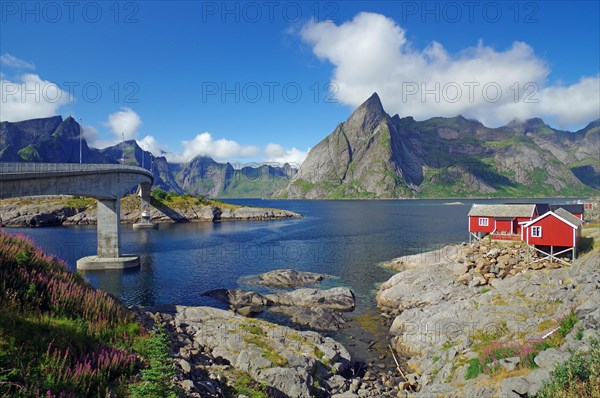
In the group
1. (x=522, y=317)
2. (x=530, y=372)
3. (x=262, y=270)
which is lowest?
(x=262, y=270)

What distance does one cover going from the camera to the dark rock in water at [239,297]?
1544 inches

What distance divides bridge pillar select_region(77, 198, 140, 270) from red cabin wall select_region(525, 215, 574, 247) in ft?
198

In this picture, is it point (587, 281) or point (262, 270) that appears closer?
point (587, 281)

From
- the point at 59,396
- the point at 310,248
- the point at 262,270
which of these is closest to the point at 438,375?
the point at 59,396

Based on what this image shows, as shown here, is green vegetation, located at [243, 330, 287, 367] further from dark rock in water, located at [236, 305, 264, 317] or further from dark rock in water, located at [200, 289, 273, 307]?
dark rock in water, located at [200, 289, 273, 307]

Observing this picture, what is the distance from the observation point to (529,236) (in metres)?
43.4

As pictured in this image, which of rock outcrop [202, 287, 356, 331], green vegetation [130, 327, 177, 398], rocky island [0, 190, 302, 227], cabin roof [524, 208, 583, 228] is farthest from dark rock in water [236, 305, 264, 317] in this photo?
rocky island [0, 190, 302, 227]

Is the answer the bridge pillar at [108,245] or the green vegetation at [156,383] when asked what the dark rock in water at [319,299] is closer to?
the bridge pillar at [108,245]

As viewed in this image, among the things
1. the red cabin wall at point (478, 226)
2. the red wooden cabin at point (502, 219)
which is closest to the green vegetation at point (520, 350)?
the red wooden cabin at point (502, 219)

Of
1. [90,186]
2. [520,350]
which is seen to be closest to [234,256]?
[90,186]

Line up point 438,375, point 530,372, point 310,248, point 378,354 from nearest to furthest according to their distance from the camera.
→ point 530,372 < point 438,375 < point 378,354 < point 310,248

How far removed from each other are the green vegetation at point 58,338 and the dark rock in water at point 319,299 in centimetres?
2731

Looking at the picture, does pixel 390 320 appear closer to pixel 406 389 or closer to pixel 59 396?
pixel 406 389

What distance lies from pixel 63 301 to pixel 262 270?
46.3 m
